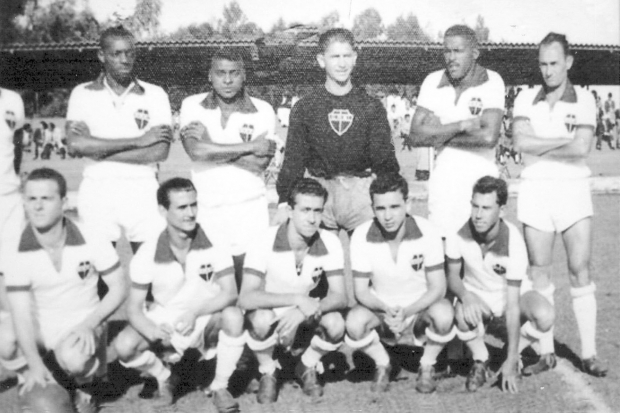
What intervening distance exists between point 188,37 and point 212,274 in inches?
53.0

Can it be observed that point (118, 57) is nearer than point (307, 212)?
No

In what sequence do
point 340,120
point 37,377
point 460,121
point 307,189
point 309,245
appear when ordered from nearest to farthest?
point 37,377
point 307,189
point 309,245
point 340,120
point 460,121

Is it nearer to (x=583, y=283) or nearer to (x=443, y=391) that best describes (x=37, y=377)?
(x=443, y=391)

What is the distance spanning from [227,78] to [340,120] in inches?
27.0

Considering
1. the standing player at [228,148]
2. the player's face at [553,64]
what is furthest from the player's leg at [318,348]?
the player's face at [553,64]

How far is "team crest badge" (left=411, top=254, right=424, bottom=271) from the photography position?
129 inches

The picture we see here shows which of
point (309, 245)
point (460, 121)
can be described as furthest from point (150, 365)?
point (460, 121)

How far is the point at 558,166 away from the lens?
358 centimetres

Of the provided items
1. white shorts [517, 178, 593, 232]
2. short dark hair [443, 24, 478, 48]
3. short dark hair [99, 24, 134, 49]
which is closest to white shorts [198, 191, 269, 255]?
short dark hair [99, 24, 134, 49]

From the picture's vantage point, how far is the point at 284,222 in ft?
10.8

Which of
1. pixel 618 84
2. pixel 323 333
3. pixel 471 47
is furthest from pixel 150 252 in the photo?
pixel 618 84

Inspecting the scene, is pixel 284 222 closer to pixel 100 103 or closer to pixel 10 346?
pixel 100 103

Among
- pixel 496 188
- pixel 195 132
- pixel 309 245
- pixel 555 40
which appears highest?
pixel 555 40

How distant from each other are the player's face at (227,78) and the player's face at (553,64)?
1743mm
